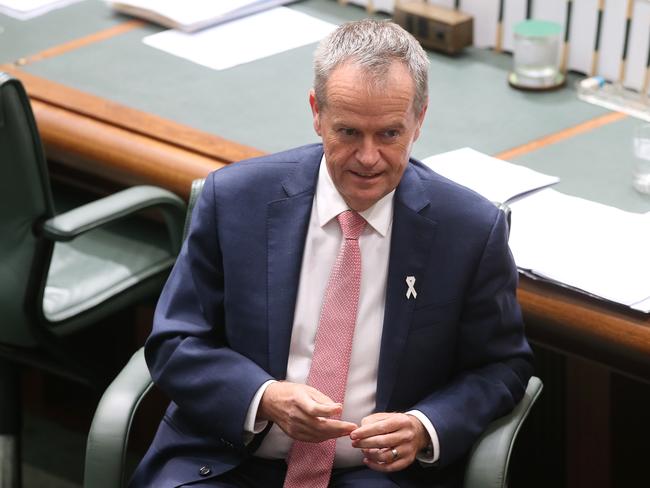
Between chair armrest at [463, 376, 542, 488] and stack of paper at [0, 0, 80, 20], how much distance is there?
6.96 feet

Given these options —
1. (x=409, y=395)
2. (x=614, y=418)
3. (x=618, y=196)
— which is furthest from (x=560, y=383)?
(x=409, y=395)

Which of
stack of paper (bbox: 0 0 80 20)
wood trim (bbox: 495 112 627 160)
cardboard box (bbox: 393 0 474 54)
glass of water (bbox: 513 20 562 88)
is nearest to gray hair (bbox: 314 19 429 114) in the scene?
wood trim (bbox: 495 112 627 160)

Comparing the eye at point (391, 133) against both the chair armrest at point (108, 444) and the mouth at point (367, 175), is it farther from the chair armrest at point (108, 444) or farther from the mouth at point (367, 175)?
the chair armrest at point (108, 444)

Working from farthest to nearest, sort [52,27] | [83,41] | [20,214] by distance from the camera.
Answer: [52,27] < [83,41] < [20,214]

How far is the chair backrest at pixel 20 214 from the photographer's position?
2.50 meters

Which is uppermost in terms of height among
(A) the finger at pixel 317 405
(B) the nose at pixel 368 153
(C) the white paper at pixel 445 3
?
(B) the nose at pixel 368 153

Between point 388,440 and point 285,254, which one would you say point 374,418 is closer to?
point 388,440

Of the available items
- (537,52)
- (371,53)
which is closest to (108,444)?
(371,53)

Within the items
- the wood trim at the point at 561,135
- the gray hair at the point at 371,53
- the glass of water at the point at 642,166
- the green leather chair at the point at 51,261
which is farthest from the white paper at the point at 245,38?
the gray hair at the point at 371,53

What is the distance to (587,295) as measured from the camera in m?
2.32

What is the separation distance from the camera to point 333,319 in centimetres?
214

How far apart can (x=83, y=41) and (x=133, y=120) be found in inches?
23.0

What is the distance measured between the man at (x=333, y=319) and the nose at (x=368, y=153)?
3cm

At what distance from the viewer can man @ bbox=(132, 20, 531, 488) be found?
6.95ft
